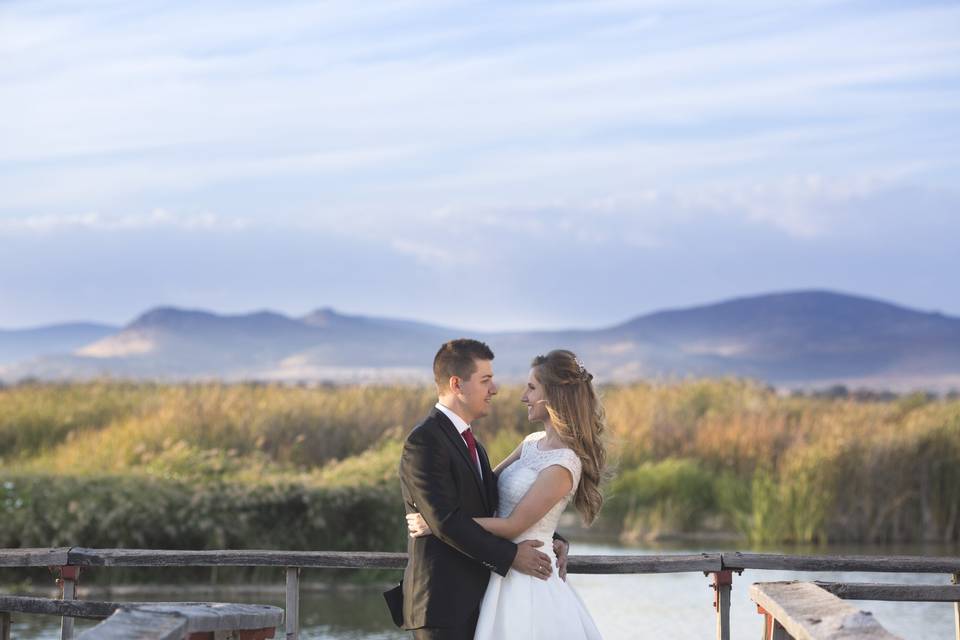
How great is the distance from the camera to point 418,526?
5.40m

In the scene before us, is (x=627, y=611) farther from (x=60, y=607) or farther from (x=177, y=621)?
(x=177, y=621)

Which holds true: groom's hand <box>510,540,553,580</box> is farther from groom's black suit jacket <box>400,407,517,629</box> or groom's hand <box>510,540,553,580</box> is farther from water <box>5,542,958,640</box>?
water <box>5,542,958,640</box>

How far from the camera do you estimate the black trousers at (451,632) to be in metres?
5.38

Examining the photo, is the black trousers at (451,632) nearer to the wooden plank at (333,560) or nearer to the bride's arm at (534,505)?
the bride's arm at (534,505)

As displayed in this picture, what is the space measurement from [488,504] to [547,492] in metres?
0.25

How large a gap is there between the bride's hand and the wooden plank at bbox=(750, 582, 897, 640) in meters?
1.13

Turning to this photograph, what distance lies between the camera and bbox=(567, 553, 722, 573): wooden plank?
6.14m

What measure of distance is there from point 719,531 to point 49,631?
999 centimetres

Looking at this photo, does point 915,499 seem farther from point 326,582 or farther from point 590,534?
point 326,582

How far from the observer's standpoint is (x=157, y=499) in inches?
578

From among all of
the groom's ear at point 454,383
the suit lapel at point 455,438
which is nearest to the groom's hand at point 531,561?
the suit lapel at point 455,438

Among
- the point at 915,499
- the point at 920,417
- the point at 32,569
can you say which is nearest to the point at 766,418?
the point at 920,417

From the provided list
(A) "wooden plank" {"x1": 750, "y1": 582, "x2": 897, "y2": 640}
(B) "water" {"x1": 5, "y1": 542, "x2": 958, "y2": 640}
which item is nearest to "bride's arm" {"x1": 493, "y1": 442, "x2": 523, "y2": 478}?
(A) "wooden plank" {"x1": 750, "y1": 582, "x2": 897, "y2": 640}

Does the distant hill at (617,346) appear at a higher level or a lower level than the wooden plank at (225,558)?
higher
